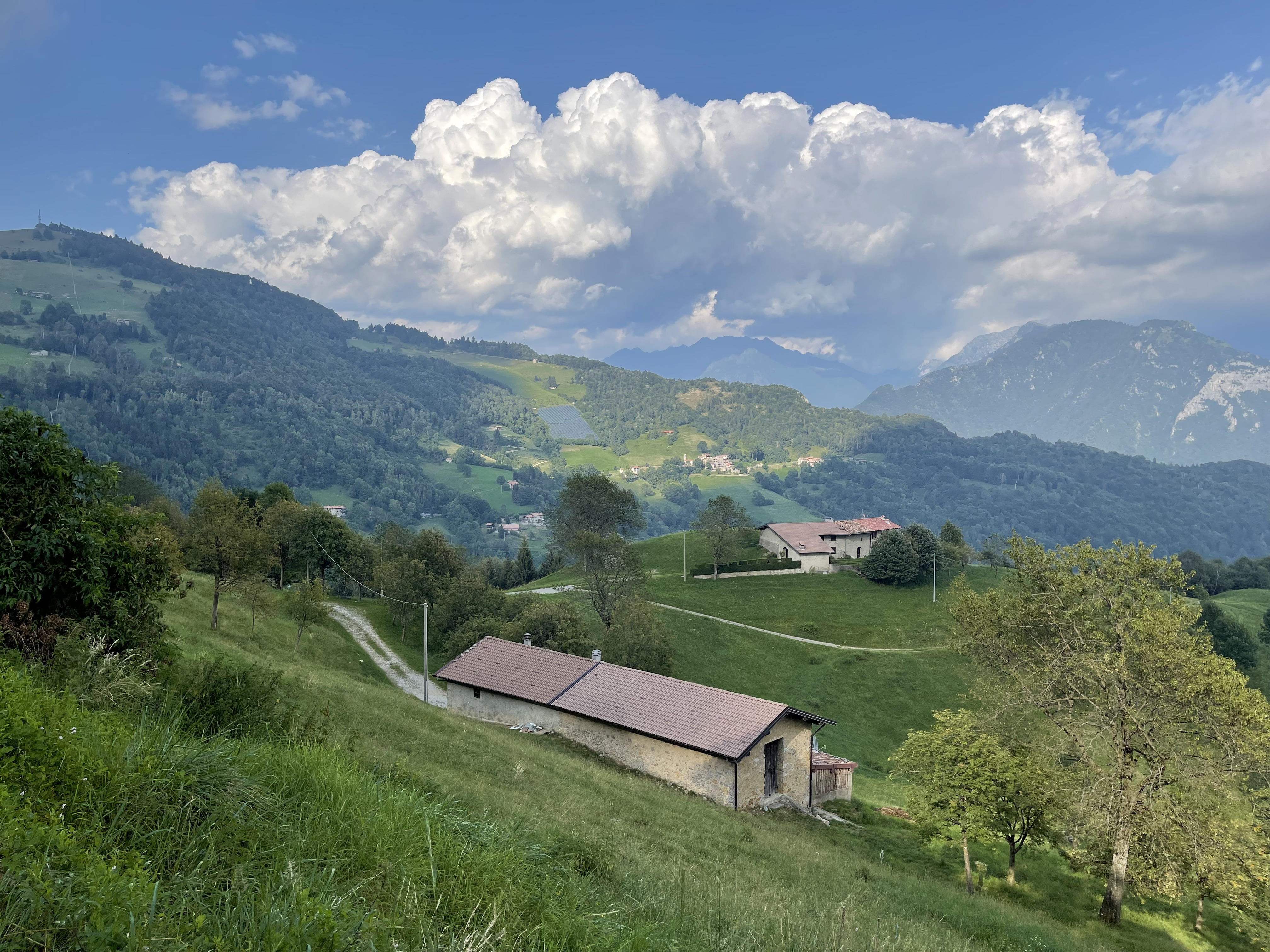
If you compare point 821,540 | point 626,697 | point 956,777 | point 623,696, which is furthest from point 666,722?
point 821,540

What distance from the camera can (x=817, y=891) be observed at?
12.8 meters

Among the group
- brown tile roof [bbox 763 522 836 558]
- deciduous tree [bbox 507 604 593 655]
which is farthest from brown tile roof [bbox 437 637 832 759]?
brown tile roof [bbox 763 522 836 558]

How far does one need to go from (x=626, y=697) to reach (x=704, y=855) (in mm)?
15946

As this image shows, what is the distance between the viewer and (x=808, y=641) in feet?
223

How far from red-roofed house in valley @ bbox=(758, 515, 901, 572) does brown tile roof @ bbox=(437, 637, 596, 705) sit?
70206mm

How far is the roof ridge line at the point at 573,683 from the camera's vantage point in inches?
1249

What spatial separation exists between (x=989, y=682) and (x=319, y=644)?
4133 cm

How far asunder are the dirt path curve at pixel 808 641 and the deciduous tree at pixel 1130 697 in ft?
138

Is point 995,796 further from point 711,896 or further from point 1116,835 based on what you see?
point 711,896

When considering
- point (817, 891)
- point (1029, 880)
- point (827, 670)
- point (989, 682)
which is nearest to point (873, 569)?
point (827, 670)

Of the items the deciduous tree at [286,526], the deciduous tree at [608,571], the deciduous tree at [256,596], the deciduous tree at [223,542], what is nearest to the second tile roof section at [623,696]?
the deciduous tree at [256,596]

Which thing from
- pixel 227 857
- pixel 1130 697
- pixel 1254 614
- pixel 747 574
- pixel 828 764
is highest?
pixel 227 857

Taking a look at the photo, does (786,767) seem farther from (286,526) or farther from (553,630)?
(286,526)

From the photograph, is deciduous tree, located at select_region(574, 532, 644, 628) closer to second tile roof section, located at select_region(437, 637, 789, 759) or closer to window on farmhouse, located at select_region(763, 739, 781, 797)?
second tile roof section, located at select_region(437, 637, 789, 759)
